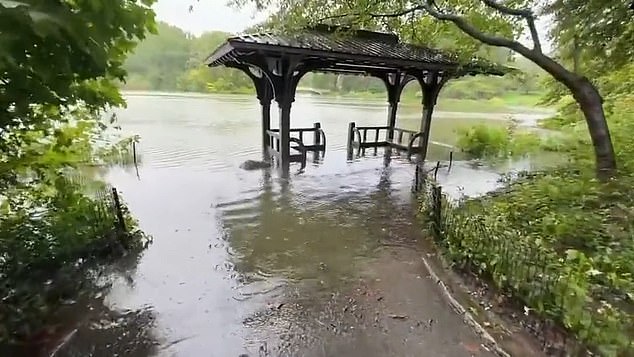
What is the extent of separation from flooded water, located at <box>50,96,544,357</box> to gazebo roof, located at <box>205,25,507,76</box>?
2.73m

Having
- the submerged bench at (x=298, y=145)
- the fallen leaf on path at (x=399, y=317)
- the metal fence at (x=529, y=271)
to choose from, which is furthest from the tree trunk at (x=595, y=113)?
the submerged bench at (x=298, y=145)

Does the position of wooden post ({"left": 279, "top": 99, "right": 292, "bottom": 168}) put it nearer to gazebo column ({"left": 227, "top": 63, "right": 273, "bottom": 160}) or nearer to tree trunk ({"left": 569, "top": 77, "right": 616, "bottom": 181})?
gazebo column ({"left": 227, "top": 63, "right": 273, "bottom": 160})

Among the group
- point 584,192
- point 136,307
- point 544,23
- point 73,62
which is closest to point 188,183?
point 136,307

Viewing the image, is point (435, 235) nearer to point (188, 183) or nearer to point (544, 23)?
point (188, 183)

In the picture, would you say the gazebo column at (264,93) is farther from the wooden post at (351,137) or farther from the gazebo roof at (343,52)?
the wooden post at (351,137)

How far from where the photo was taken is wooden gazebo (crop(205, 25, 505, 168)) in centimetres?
844

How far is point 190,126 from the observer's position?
19172 millimetres

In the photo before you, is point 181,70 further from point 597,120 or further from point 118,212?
point 597,120

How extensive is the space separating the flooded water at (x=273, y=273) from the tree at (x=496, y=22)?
2.60 metres

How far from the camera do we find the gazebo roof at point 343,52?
809 centimetres

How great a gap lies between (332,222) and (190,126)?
47.4 ft

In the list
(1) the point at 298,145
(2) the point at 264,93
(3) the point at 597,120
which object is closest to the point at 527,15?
(3) the point at 597,120

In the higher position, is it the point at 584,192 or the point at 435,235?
the point at 584,192

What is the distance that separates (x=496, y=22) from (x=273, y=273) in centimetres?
803
